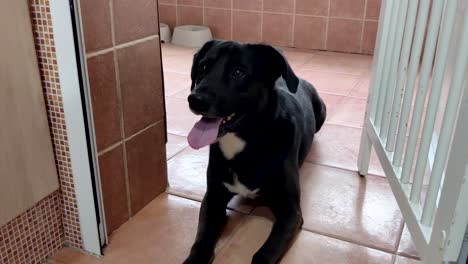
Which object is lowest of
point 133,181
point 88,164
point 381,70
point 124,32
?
point 133,181

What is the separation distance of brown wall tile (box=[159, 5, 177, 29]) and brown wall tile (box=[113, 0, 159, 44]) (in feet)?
8.01

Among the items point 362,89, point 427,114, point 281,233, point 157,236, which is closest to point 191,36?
point 362,89

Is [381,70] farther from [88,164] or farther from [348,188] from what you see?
[88,164]

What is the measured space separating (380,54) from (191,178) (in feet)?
2.34

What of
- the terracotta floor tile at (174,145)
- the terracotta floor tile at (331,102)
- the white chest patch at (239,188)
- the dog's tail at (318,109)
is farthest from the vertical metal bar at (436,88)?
the terracotta floor tile at (331,102)

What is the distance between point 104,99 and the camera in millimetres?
1113

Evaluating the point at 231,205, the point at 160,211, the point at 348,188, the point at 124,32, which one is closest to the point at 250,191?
the point at 231,205

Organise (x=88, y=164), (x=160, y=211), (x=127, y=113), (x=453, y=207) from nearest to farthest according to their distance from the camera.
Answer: (x=453, y=207), (x=88, y=164), (x=127, y=113), (x=160, y=211)

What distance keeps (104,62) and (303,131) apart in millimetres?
643

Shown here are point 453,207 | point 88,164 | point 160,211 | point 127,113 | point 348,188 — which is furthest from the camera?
point 348,188

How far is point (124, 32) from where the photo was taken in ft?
3.75

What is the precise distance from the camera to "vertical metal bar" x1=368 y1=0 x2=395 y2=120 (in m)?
1.33

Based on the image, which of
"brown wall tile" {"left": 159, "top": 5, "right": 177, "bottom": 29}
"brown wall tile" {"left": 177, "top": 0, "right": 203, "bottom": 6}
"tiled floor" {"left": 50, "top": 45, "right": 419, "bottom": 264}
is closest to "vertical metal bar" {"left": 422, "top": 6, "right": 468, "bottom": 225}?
"tiled floor" {"left": 50, "top": 45, "right": 419, "bottom": 264}

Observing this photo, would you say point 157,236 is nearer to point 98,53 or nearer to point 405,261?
point 98,53
